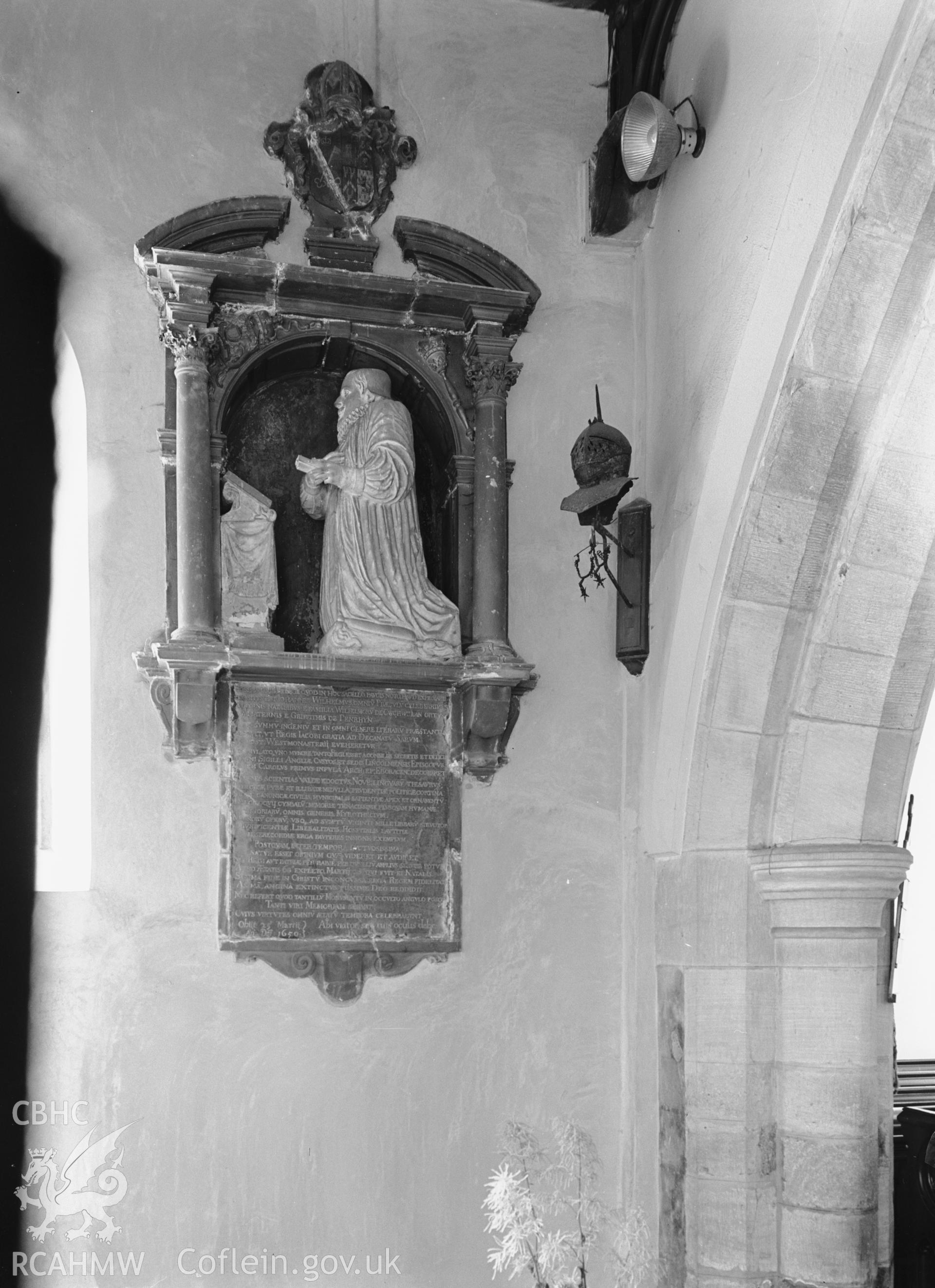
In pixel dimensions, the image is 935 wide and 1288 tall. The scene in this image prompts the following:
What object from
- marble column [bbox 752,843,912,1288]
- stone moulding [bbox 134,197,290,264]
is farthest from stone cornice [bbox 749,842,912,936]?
stone moulding [bbox 134,197,290,264]

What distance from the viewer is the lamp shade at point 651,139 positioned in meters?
4.81

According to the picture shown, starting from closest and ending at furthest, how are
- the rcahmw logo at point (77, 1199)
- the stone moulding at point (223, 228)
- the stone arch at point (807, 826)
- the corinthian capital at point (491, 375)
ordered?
the stone arch at point (807, 826), the rcahmw logo at point (77, 1199), the stone moulding at point (223, 228), the corinthian capital at point (491, 375)

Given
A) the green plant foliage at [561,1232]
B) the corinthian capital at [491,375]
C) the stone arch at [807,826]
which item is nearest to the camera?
the green plant foliage at [561,1232]

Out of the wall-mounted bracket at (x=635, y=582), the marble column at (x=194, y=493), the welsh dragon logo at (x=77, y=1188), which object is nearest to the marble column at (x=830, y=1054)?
the wall-mounted bracket at (x=635, y=582)

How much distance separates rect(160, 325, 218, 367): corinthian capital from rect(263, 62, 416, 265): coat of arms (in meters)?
0.56

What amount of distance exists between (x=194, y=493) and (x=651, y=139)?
71.8 inches

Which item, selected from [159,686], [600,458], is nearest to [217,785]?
→ [159,686]

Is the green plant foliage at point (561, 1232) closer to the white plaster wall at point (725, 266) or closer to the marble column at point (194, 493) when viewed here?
the white plaster wall at point (725, 266)

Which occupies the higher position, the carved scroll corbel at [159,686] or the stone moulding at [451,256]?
the stone moulding at [451,256]

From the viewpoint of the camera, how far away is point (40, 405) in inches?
192

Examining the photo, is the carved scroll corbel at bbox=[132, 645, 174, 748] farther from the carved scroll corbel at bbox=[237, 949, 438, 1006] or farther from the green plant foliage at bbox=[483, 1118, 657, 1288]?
the green plant foliage at bbox=[483, 1118, 657, 1288]

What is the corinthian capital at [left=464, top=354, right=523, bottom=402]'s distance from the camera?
5.09m

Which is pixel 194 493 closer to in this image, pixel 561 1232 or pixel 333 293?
pixel 333 293

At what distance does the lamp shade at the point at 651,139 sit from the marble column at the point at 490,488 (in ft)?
2.30
